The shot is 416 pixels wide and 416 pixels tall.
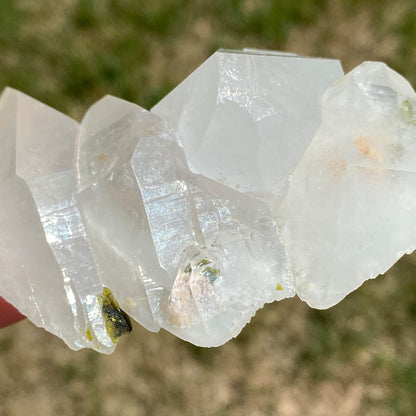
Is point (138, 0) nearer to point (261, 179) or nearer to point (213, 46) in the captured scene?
point (213, 46)

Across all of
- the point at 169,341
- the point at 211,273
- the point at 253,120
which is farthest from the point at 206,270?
the point at 169,341

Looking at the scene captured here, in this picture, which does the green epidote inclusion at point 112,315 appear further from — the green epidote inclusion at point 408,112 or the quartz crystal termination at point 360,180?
the green epidote inclusion at point 408,112

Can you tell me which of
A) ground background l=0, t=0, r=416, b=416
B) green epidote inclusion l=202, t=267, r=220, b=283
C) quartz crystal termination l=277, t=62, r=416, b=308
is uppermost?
quartz crystal termination l=277, t=62, r=416, b=308

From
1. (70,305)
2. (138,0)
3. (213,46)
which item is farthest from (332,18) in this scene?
(70,305)

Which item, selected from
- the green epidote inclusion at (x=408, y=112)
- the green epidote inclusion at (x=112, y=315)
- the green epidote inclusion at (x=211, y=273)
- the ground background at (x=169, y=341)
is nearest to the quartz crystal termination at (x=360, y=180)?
the green epidote inclusion at (x=408, y=112)

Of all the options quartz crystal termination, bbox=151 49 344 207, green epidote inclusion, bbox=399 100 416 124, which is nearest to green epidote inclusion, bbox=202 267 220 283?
A: quartz crystal termination, bbox=151 49 344 207

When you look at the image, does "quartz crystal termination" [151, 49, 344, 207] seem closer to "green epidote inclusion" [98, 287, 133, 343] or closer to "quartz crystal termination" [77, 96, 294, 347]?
"quartz crystal termination" [77, 96, 294, 347]

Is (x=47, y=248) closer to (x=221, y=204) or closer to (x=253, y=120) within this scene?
(x=221, y=204)

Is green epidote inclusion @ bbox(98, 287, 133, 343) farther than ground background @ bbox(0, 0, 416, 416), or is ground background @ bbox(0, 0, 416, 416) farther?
ground background @ bbox(0, 0, 416, 416)

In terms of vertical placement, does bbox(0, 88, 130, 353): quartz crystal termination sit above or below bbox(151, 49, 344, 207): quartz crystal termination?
below
